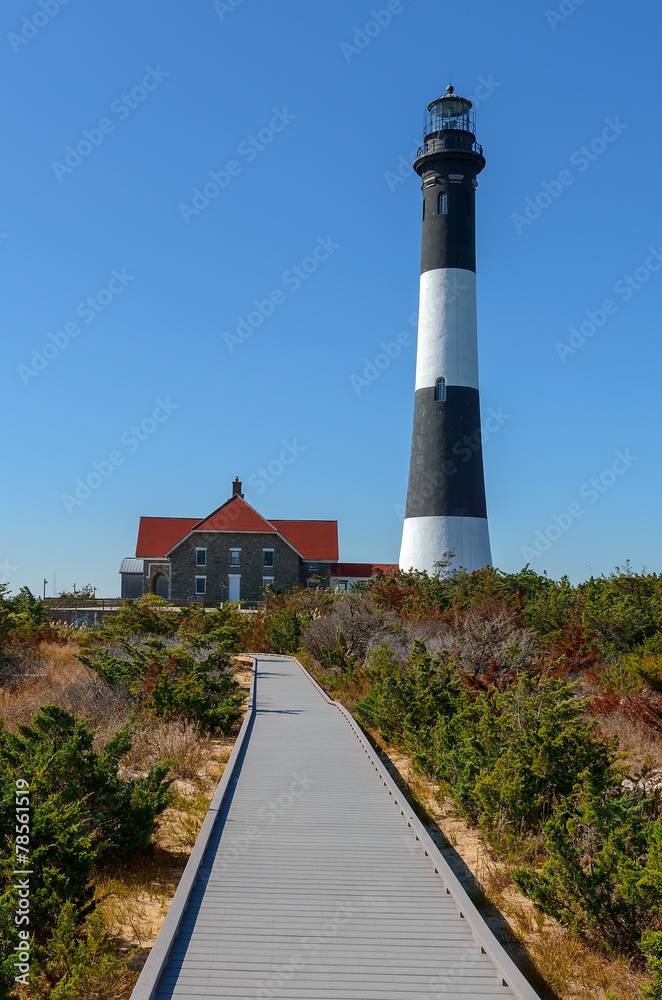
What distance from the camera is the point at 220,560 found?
140 ft

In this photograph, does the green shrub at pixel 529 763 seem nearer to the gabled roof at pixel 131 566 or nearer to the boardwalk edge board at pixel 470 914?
the boardwalk edge board at pixel 470 914

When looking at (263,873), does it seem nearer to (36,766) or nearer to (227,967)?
(227,967)

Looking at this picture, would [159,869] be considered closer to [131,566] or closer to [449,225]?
[449,225]

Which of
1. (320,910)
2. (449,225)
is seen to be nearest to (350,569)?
(449,225)

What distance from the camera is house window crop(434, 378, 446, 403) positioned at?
27.4 metres

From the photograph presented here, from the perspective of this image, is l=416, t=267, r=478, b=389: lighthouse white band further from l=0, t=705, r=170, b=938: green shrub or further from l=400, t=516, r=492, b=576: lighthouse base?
l=0, t=705, r=170, b=938: green shrub

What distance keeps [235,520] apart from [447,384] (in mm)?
19092

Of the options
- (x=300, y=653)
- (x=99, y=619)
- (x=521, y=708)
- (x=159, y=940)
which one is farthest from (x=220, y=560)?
(x=159, y=940)

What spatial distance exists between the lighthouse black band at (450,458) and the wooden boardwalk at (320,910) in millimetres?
18345

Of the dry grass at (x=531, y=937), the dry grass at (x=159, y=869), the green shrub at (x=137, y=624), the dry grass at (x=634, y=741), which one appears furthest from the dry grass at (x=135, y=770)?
the dry grass at (x=634, y=741)

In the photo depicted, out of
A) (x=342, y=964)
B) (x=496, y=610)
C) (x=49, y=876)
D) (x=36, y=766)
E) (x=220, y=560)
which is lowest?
(x=342, y=964)

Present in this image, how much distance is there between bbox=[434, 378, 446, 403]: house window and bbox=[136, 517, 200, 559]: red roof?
21.8m

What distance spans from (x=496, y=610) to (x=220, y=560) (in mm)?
27796

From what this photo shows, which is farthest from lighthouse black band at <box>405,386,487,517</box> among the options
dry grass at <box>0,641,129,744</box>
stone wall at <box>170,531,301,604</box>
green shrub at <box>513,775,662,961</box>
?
green shrub at <box>513,775,662,961</box>
